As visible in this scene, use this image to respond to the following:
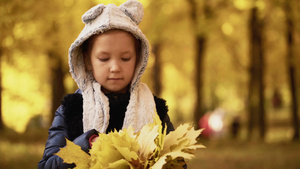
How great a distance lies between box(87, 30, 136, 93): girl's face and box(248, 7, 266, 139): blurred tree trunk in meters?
10.7

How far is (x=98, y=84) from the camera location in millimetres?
2418

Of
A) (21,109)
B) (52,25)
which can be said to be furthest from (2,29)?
(21,109)

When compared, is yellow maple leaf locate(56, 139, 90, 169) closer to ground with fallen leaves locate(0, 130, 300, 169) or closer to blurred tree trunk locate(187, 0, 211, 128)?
ground with fallen leaves locate(0, 130, 300, 169)

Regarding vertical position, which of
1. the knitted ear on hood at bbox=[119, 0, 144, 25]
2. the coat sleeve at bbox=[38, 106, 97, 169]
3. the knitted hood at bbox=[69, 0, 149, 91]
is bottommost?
the coat sleeve at bbox=[38, 106, 97, 169]

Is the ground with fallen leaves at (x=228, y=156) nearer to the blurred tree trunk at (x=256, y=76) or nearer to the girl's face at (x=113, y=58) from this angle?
the blurred tree trunk at (x=256, y=76)

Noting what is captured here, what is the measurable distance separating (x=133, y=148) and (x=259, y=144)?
35.6 ft

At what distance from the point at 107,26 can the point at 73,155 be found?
77cm

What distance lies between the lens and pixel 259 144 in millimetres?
12039

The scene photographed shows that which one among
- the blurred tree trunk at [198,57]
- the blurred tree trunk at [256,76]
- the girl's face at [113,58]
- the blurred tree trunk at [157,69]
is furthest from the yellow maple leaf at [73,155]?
the blurred tree trunk at [157,69]

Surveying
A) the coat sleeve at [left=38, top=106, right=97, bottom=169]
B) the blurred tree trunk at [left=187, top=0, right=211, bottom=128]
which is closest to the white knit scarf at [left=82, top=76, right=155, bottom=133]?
the coat sleeve at [left=38, top=106, right=97, bottom=169]

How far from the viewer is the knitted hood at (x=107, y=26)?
231cm

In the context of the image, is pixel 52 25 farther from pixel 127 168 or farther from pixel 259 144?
pixel 127 168

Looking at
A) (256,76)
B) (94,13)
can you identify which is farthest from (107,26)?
(256,76)

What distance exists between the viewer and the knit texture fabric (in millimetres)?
2312
